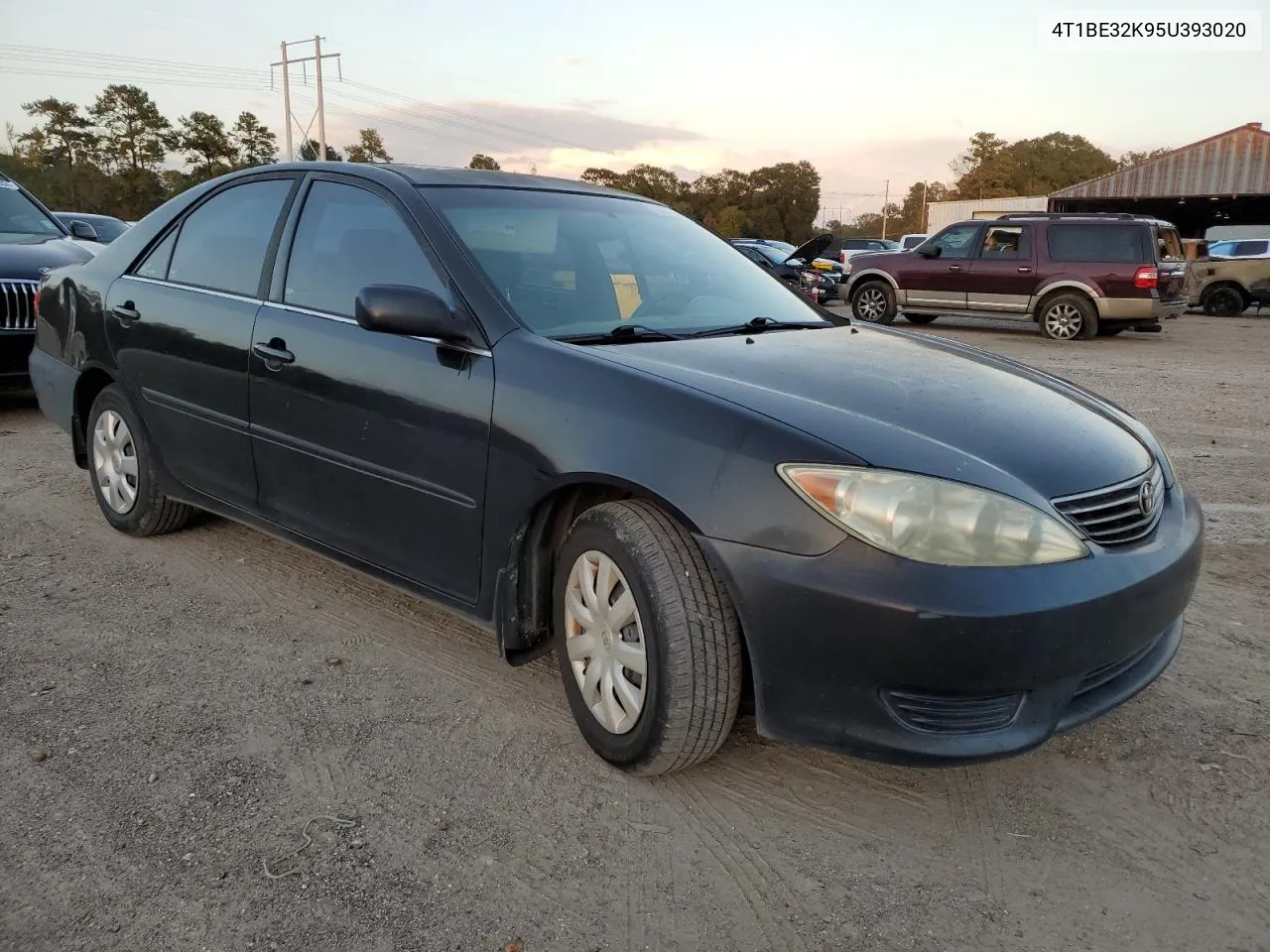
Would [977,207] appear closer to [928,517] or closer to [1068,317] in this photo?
[1068,317]

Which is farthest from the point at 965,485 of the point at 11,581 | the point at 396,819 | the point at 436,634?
the point at 11,581

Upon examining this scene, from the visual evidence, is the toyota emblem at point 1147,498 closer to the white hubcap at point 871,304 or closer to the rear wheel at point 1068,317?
the rear wheel at point 1068,317

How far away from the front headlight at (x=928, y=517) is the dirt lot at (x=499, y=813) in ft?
2.43

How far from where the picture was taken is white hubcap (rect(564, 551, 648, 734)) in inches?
96.6

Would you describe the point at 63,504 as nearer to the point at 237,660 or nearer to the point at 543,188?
the point at 237,660

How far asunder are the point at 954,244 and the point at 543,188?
12.8m

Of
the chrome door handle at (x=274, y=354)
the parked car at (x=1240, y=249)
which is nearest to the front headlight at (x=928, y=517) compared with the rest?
the chrome door handle at (x=274, y=354)

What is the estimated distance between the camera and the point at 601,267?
3.29m

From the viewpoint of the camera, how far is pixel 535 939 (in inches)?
78.7

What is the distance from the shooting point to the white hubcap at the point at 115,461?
4.24 meters

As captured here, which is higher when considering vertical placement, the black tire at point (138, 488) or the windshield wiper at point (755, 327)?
the windshield wiper at point (755, 327)

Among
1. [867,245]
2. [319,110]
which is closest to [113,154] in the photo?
[319,110]

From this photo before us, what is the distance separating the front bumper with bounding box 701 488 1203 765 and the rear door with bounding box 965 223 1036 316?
43.2 ft

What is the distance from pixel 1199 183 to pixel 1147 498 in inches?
1498
